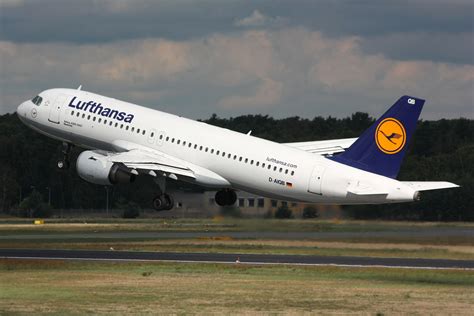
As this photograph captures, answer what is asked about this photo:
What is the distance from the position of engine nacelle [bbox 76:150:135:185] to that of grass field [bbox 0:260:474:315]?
1095 cm

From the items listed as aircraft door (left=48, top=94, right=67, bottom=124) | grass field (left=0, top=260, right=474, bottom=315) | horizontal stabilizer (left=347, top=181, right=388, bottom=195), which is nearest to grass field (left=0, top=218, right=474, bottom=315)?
grass field (left=0, top=260, right=474, bottom=315)

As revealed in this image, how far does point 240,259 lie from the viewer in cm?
6662

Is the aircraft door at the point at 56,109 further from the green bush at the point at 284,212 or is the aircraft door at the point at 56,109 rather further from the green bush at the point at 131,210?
the green bush at the point at 131,210

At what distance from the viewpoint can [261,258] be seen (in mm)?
67125

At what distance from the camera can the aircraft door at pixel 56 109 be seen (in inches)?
3068

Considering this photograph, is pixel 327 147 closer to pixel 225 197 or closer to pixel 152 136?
pixel 225 197

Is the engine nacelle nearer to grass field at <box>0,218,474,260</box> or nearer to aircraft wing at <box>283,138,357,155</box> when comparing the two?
grass field at <box>0,218,474,260</box>

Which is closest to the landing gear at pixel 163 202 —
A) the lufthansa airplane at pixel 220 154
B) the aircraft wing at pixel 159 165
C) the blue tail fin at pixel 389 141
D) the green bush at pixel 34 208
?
the lufthansa airplane at pixel 220 154

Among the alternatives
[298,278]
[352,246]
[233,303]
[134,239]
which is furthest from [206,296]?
[134,239]

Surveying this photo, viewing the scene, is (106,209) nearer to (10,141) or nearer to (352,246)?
(10,141)

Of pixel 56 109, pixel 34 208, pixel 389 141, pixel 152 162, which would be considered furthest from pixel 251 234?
pixel 34 208

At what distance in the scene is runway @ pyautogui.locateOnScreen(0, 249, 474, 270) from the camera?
6391 cm

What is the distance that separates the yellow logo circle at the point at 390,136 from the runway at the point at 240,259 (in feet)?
20.6

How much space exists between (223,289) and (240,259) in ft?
49.9
